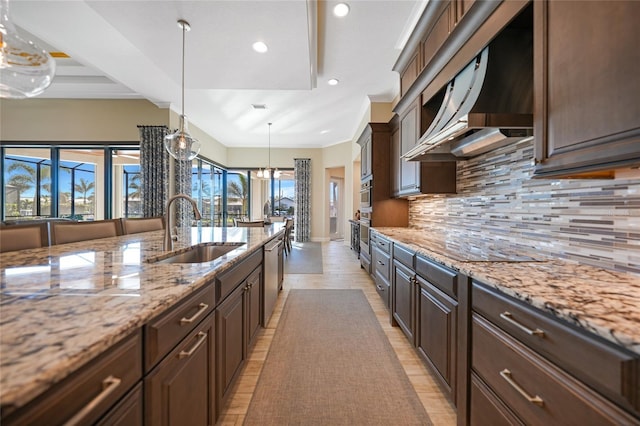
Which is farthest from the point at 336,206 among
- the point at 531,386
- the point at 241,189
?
the point at 531,386

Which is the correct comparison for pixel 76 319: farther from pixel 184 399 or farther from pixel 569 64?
pixel 569 64

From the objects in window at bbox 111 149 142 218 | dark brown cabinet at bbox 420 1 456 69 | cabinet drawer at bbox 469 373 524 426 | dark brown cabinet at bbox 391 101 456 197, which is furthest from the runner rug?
window at bbox 111 149 142 218

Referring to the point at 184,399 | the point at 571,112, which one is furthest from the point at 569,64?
the point at 184,399

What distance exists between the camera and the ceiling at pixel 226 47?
240 centimetres

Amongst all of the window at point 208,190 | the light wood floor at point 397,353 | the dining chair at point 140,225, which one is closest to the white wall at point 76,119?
the window at point 208,190

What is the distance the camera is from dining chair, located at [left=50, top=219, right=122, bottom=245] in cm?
202

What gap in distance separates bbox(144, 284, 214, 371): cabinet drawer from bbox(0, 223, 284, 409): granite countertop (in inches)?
2.7

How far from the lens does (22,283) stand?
95cm

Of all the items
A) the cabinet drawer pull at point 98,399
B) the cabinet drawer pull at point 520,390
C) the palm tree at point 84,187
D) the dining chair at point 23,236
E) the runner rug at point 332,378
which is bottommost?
the runner rug at point 332,378

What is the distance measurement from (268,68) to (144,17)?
4.45 feet

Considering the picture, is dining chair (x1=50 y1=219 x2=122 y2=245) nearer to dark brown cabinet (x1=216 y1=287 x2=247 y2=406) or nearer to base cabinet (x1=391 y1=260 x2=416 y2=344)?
dark brown cabinet (x1=216 y1=287 x2=247 y2=406)

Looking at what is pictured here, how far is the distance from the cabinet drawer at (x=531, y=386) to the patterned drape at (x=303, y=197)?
778 centimetres

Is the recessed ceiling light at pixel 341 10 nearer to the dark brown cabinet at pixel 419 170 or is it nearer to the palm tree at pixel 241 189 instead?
the dark brown cabinet at pixel 419 170

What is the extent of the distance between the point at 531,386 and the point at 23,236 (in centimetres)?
288
